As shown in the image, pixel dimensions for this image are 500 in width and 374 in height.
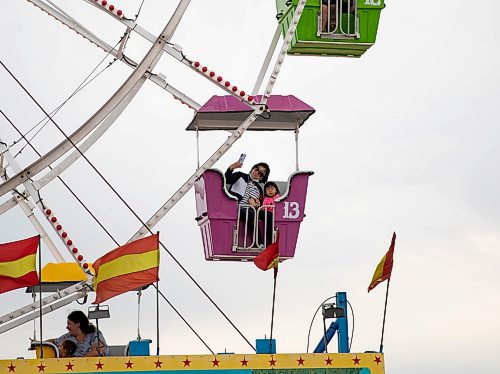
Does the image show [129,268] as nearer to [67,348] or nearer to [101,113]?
[67,348]

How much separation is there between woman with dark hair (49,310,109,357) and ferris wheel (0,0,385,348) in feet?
7.75

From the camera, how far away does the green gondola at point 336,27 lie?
22.2 m

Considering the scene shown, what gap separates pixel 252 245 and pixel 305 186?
1220 mm

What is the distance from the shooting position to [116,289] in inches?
750

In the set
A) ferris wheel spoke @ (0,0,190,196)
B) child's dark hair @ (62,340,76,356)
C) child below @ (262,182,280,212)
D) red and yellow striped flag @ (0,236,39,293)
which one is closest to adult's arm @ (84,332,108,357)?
child's dark hair @ (62,340,76,356)

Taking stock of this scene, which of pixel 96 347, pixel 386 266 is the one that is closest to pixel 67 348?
pixel 96 347

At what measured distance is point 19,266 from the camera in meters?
19.0

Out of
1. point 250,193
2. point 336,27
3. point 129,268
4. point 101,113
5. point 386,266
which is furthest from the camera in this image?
point 250,193

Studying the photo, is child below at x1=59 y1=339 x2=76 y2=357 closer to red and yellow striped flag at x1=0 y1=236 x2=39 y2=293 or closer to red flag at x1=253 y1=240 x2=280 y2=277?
red and yellow striped flag at x1=0 y1=236 x2=39 y2=293

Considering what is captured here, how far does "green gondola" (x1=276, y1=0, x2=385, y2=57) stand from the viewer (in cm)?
2220

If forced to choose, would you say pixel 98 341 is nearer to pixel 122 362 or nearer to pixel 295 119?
pixel 122 362

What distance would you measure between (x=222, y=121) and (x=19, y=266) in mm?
5272

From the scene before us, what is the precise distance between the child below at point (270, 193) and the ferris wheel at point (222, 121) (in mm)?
64

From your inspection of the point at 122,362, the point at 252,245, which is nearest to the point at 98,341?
the point at 122,362
